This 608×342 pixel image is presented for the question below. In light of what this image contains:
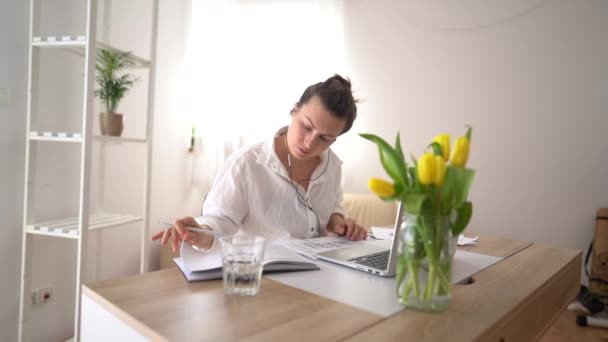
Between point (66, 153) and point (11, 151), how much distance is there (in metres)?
0.25

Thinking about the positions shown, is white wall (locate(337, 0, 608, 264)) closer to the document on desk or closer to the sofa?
the sofa

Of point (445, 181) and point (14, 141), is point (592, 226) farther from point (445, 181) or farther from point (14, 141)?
point (14, 141)

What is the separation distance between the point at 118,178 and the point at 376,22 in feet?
6.65

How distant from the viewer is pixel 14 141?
155 centimetres

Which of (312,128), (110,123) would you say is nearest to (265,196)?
(312,128)

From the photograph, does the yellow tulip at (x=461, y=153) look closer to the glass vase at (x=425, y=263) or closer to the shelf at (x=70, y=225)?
the glass vase at (x=425, y=263)

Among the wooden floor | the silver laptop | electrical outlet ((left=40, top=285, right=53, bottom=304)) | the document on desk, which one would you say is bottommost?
the wooden floor

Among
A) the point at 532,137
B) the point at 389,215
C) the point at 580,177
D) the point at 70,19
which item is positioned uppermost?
the point at 70,19

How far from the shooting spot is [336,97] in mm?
1196

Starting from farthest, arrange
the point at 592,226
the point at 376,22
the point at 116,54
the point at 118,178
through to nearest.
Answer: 1. the point at 376,22
2. the point at 592,226
3. the point at 118,178
4. the point at 116,54

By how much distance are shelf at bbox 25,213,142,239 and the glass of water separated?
114 centimetres

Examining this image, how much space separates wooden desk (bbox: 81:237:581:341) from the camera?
1.77 feet

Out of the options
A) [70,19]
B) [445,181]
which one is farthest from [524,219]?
Result: [70,19]

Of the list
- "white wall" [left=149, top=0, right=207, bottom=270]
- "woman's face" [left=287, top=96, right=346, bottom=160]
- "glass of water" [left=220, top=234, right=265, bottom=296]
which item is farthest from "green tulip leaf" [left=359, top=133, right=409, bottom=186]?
"white wall" [left=149, top=0, right=207, bottom=270]
